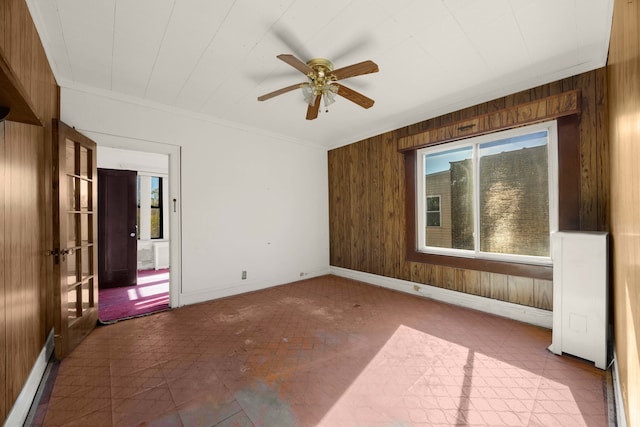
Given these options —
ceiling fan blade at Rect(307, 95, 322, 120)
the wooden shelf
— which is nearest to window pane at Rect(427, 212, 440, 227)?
ceiling fan blade at Rect(307, 95, 322, 120)

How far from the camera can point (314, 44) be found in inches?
86.0

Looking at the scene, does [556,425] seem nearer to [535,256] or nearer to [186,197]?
[535,256]

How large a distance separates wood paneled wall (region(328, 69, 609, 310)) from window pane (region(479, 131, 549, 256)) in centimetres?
37

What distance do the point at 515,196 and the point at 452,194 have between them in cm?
75

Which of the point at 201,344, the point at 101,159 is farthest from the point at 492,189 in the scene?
the point at 101,159

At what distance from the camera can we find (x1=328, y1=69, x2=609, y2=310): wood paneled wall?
248 cm

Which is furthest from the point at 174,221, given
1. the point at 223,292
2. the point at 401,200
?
the point at 401,200

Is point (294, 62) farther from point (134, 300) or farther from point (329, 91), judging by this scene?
point (134, 300)

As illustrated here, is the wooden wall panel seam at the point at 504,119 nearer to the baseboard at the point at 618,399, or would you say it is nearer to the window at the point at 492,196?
the window at the point at 492,196

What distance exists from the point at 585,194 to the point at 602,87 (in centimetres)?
103

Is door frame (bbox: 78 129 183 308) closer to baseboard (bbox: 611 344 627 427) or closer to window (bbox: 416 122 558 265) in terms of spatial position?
window (bbox: 416 122 558 265)

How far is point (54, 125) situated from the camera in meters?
2.26

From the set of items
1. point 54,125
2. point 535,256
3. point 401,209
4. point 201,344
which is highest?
point 54,125

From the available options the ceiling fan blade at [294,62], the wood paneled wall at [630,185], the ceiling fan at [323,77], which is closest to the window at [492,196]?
the wood paneled wall at [630,185]
